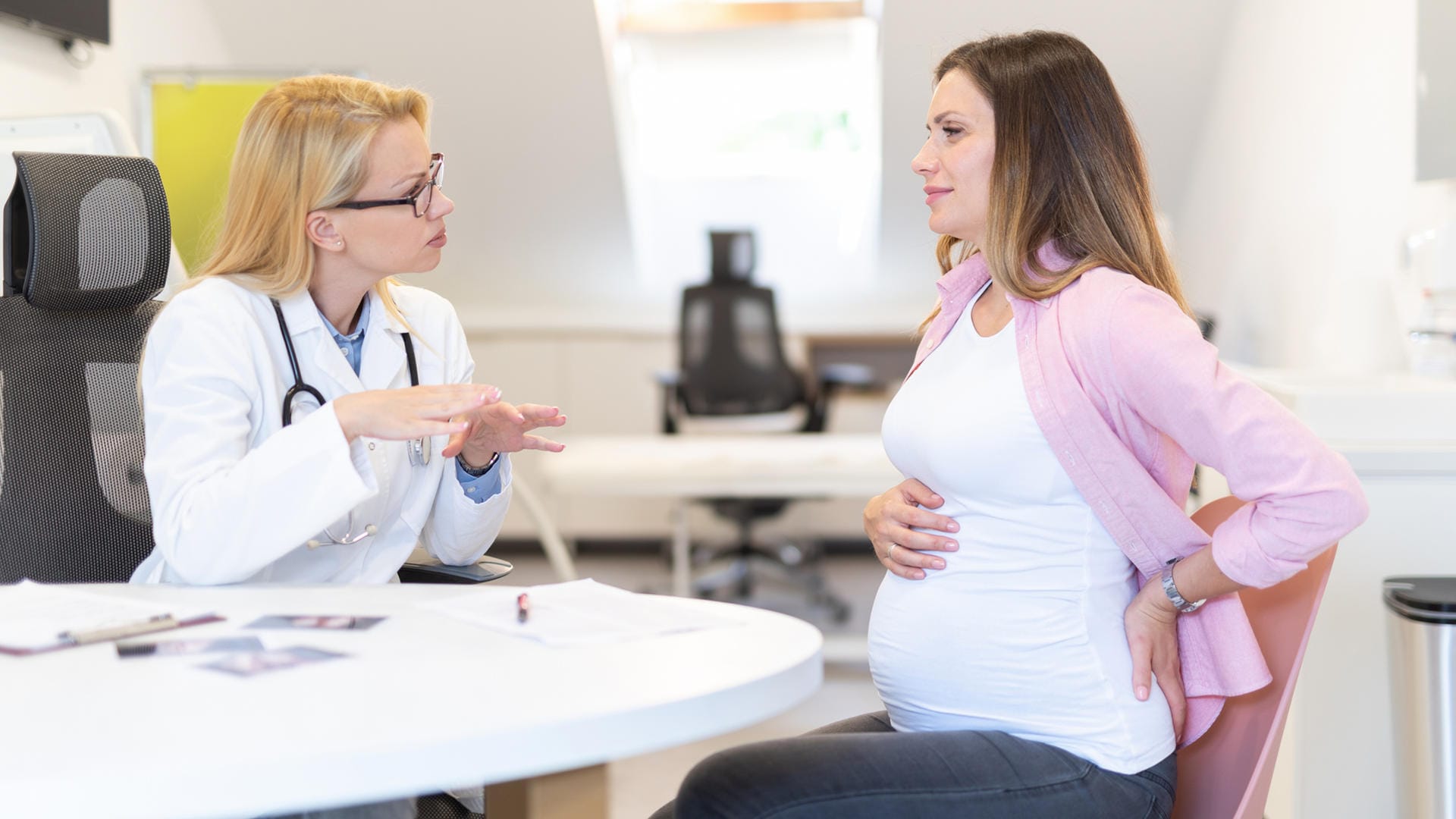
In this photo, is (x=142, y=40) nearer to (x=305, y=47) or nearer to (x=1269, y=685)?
(x=305, y=47)

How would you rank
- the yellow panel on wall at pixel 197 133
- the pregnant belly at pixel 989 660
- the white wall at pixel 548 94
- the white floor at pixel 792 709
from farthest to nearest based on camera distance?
the white wall at pixel 548 94 → the yellow panel on wall at pixel 197 133 → the white floor at pixel 792 709 → the pregnant belly at pixel 989 660

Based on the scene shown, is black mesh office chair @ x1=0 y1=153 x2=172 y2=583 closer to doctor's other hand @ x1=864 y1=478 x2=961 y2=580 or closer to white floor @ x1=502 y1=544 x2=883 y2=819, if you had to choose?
white floor @ x1=502 y1=544 x2=883 y2=819

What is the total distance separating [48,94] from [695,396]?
2398mm

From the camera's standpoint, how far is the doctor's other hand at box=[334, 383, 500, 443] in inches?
52.4

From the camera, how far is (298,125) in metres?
1.66

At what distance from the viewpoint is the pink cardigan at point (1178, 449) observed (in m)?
1.24

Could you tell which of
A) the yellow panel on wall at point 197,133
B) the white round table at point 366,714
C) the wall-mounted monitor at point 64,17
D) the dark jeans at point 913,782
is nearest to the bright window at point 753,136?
the yellow panel on wall at point 197,133

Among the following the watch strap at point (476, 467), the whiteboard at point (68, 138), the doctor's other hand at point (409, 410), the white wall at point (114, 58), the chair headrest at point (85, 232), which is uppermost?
the white wall at point (114, 58)

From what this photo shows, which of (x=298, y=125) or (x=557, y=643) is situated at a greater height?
(x=298, y=125)

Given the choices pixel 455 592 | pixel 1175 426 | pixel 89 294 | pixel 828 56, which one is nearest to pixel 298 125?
pixel 89 294

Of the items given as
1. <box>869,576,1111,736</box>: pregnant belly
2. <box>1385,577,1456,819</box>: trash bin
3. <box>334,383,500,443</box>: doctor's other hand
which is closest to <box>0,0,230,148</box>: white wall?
<box>334,383,500,443</box>: doctor's other hand

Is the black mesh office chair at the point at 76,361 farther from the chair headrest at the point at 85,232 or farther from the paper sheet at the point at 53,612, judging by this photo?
the paper sheet at the point at 53,612

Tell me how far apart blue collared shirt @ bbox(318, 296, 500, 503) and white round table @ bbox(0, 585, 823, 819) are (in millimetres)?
552

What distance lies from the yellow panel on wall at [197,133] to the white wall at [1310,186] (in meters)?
2.96
